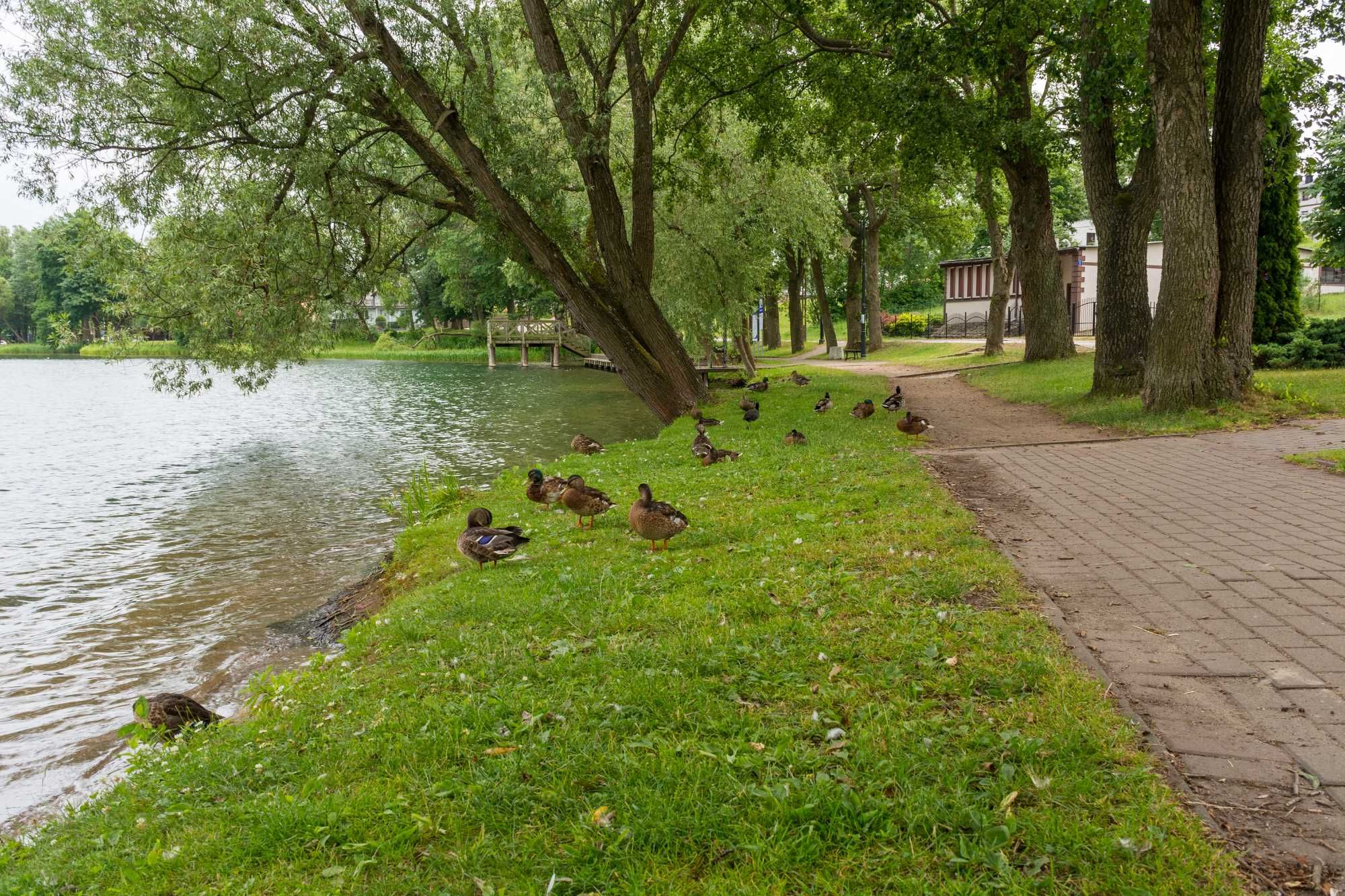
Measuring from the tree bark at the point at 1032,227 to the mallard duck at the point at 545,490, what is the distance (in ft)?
48.2

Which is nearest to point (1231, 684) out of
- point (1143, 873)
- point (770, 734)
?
point (1143, 873)

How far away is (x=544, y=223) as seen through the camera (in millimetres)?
17938

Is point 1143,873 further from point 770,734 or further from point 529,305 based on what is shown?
point 529,305

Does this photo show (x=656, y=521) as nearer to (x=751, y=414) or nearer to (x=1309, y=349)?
(x=751, y=414)

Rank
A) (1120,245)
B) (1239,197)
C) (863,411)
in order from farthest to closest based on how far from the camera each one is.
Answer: (863,411)
(1120,245)
(1239,197)

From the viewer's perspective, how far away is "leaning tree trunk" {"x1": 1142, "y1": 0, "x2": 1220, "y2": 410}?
43.9 feet

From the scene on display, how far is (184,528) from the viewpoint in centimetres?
1487

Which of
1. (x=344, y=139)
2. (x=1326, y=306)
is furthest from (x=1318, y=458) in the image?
(x=1326, y=306)

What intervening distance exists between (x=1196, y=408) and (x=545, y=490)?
35.2 feet

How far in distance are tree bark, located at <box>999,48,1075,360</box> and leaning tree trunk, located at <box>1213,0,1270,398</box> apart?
221 inches

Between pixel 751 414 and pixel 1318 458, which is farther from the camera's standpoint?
pixel 751 414

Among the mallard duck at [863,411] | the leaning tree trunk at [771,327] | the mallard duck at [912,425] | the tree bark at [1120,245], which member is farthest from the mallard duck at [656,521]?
the leaning tree trunk at [771,327]

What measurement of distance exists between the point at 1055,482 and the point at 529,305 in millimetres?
65621

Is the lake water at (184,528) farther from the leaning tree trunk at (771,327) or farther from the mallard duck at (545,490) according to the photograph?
the leaning tree trunk at (771,327)
